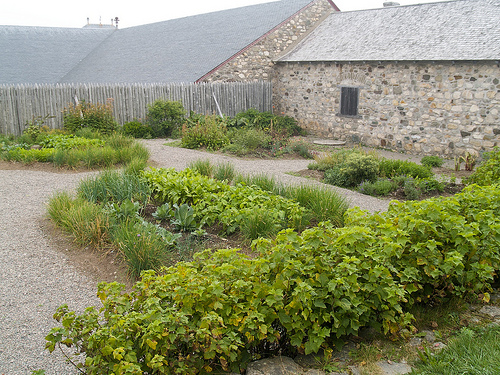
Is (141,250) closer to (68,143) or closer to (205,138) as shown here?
(68,143)

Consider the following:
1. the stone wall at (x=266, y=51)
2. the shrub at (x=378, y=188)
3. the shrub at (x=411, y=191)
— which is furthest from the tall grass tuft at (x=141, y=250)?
the stone wall at (x=266, y=51)

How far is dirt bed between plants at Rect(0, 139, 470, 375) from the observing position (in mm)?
3526

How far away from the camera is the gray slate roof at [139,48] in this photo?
18031 millimetres

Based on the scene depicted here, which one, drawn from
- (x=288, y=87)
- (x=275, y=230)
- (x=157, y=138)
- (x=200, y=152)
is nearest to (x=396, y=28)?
(x=288, y=87)

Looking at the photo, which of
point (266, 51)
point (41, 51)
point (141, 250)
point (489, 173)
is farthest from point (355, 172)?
point (41, 51)

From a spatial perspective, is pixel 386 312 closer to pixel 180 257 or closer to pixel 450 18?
pixel 180 257

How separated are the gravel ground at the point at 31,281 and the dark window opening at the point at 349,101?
717 cm

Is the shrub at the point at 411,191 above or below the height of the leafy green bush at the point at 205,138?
below

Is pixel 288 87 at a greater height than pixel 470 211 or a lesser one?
greater

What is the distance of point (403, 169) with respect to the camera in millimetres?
9055

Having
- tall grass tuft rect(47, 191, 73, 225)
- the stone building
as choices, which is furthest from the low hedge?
the stone building

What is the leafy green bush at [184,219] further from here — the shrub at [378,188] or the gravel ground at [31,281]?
the shrub at [378,188]

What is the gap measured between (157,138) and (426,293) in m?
12.7

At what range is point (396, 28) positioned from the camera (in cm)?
1455
